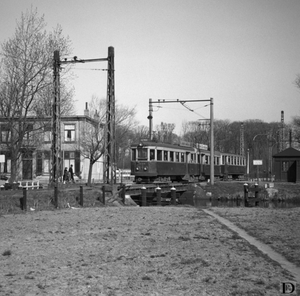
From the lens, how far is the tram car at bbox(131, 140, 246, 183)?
110 feet

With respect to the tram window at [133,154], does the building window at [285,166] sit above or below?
below

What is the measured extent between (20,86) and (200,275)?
2034 centimetres

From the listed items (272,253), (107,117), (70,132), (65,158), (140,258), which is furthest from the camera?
(70,132)

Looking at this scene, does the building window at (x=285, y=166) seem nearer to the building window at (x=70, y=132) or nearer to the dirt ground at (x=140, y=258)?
the building window at (x=70, y=132)

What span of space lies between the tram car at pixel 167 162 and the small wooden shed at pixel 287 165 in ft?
23.3

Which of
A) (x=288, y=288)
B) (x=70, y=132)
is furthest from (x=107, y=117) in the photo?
(x=70, y=132)

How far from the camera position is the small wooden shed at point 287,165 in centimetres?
4784

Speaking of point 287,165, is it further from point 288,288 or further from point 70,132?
point 288,288

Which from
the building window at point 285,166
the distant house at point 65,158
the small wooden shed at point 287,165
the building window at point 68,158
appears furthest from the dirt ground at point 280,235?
the building window at point 285,166

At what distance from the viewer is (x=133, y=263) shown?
7.94 m

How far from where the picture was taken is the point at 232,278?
6.77 meters

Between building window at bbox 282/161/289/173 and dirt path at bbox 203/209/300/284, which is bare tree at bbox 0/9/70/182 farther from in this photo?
building window at bbox 282/161/289/173

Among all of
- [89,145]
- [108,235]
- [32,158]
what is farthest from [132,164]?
[108,235]

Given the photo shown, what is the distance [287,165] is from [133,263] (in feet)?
145
